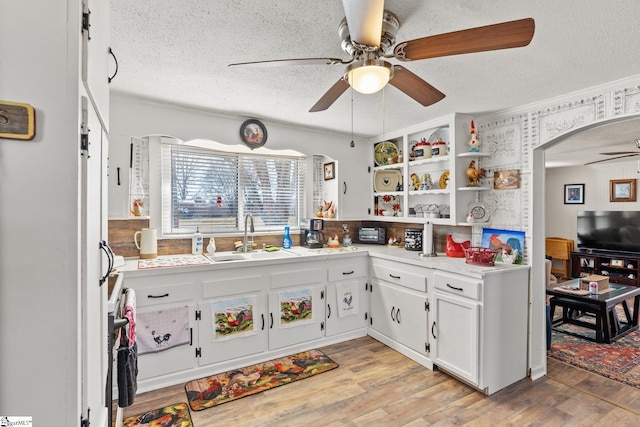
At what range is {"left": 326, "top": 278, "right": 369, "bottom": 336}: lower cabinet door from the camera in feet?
10.5

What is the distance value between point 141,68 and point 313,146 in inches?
74.8

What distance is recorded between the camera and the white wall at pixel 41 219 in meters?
0.69

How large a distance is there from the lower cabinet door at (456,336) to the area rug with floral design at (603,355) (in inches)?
48.7

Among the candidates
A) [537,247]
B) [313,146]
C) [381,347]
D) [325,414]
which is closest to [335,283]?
[381,347]

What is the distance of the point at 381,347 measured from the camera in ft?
10.4

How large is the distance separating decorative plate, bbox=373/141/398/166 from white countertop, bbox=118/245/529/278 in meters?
1.12

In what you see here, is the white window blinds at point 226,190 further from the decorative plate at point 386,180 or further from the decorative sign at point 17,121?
the decorative sign at point 17,121

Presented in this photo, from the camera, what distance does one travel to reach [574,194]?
650cm

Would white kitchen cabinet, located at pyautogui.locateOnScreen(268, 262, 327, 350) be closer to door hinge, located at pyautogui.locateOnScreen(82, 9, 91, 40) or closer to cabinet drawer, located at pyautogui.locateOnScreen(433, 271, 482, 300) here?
cabinet drawer, located at pyautogui.locateOnScreen(433, 271, 482, 300)

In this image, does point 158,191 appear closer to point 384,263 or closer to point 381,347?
point 384,263

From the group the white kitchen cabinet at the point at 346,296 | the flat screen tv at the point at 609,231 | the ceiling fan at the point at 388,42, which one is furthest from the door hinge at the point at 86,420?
the flat screen tv at the point at 609,231

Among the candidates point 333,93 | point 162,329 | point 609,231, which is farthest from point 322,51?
point 609,231

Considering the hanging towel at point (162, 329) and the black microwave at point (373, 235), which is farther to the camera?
the black microwave at point (373, 235)

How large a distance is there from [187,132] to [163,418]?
226cm
